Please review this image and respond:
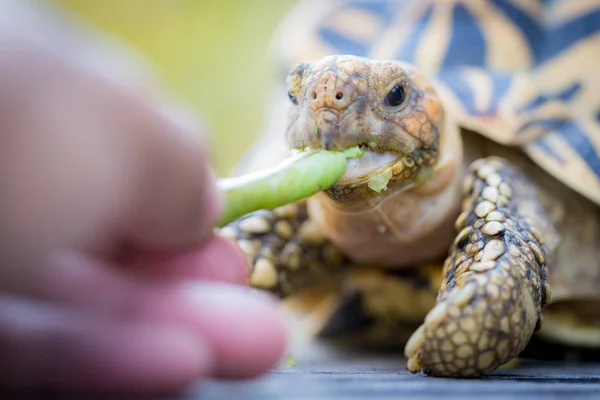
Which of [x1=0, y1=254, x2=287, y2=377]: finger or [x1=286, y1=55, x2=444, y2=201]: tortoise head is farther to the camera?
[x1=286, y1=55, x2=444, y2=201]: tortoise head

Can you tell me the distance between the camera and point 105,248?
86 centimetres

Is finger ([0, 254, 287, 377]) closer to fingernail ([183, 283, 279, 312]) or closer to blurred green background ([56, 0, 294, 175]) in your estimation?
fingernail ([183, 283, 279, 312])

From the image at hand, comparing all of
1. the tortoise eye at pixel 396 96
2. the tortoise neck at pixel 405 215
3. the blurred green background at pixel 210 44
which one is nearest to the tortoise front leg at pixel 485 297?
the tortoise neck at pixel 405 215

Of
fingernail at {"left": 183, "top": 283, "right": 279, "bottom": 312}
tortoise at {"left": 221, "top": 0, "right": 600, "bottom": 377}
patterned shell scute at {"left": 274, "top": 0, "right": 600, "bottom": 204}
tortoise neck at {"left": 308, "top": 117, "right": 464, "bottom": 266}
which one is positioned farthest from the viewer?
patterned shell scute at {"left": 274, "top": 0, "right": 600, "bottom": 204}

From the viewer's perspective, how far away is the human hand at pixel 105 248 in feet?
2.26

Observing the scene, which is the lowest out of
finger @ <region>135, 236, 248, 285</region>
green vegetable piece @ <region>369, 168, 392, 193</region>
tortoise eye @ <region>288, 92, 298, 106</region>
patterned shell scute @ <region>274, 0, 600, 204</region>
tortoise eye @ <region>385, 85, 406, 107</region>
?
finger @ <region>135, 236, 248, 285</region>

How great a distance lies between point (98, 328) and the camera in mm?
812

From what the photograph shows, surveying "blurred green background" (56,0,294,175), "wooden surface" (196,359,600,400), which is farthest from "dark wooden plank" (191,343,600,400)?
"blurred green background" (56,0,294,175)

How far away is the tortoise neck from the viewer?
64.7 inches

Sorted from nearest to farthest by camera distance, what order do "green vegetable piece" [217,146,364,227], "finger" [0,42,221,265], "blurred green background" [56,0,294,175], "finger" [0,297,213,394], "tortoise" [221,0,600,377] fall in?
"finger" [0,42,221,265] → "finger" [0,297,213,394] → "green vegetable piece" [217,146,364,227] → "tortoise" [221,0,600,377] → "blurred green background" [56,0,294,175]

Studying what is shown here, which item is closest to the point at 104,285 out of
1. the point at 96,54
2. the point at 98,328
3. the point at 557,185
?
the point at 98,328

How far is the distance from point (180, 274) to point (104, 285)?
0.12m

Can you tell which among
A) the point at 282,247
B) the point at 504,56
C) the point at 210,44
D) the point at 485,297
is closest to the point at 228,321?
the point at 485,297

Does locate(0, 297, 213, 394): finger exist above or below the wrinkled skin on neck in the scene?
below
